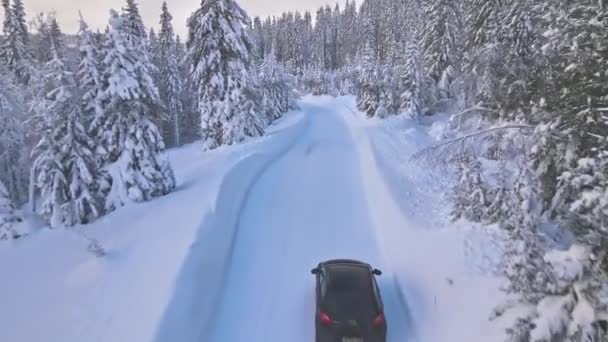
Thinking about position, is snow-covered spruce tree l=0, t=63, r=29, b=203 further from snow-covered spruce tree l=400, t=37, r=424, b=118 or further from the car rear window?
snow-covered spruce tree l=400, t=37, r=424, b=118

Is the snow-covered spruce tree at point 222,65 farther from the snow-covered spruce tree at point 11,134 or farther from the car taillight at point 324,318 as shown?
the car taillight at point 324,318

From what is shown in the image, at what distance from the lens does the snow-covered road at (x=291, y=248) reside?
8469mm

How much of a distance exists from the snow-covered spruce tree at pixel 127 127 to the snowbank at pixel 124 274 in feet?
7.50

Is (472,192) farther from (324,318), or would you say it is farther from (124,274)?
(124,274)

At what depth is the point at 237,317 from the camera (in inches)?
339

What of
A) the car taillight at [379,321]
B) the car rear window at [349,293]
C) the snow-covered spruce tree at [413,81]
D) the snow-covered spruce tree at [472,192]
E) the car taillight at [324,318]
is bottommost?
the car taillight at [379,321]

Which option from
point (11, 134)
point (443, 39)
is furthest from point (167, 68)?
point (443, 39)

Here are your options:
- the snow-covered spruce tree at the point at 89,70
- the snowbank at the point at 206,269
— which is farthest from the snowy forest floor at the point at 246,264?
the snow-covered spruce tree at the point at 89,70

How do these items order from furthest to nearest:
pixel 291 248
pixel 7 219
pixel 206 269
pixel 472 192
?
pixel 7 219 → pixel 472 192 → pixel 291 248 → pixel 206 269

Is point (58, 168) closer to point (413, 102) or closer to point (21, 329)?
point (21, 329)

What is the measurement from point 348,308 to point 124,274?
5483 millimetres

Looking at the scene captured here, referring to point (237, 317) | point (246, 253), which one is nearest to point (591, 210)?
point (237, 317)

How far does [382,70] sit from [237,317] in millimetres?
40036

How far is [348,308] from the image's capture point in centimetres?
734
